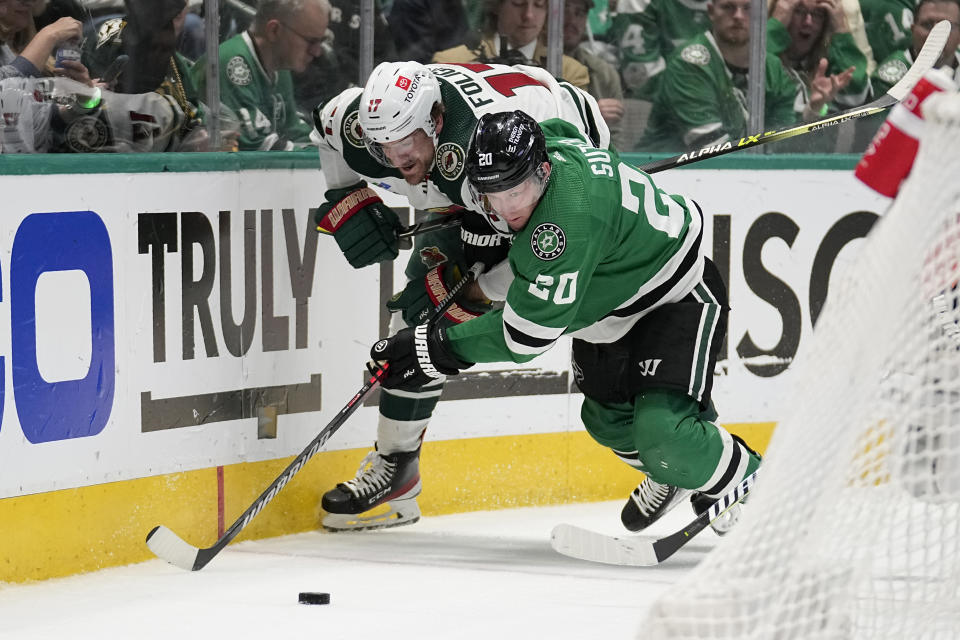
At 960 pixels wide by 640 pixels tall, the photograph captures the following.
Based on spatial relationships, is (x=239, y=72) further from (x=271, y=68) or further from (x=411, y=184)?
(x=411, y=184)

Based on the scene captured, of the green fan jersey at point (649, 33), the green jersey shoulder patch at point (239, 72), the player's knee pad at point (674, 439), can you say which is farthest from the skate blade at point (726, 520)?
the green jersey shoulder patch at point (239, 72)

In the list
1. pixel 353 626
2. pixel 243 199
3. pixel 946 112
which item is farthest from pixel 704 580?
pixel 243 199

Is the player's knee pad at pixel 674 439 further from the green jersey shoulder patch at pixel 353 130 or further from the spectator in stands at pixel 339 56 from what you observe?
the spectator in stands at pixel 339 56

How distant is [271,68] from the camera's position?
4.21 m

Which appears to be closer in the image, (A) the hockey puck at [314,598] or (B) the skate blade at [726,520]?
(A) the hockey puck at [314,598]

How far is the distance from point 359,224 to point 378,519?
0.84m

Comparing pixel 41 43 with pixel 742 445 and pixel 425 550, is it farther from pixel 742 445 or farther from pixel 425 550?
pixel 742 445

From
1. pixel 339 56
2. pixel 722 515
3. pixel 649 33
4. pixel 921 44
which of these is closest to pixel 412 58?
pixel 339 56

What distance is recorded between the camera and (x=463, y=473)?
14.7 feet

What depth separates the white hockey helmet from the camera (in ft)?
11.6

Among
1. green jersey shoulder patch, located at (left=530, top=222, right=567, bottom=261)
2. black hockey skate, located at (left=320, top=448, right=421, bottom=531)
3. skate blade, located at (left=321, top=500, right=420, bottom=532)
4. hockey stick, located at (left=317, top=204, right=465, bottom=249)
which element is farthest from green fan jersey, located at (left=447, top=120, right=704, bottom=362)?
skate blade, located at (left=321, top=500, right=420, bottom=532)

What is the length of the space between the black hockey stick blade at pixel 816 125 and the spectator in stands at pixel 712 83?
583mm

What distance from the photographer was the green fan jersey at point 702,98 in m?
4.90

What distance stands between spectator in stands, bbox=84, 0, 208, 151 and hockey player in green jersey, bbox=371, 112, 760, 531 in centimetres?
87
